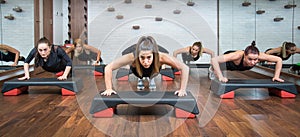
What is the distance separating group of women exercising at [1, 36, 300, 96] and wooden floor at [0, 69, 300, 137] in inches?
9.4

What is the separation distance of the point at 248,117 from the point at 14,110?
66.7 inches

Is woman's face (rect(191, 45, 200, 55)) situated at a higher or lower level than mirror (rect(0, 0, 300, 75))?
lower

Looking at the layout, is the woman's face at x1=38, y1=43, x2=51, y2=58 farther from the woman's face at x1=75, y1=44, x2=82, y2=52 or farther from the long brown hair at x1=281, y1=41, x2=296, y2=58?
the long brown hair at x1=281, y1=41, x2=296, y2=58

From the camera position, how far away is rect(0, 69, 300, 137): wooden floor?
167 cm

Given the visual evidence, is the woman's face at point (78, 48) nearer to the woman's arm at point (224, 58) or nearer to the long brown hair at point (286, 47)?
the woman's arm at point (224, 58)

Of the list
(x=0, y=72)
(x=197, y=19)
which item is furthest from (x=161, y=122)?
(x=197, y=19)

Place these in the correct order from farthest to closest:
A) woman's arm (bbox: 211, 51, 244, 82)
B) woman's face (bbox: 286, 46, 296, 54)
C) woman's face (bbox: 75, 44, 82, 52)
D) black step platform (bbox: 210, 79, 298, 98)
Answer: woman's face (bbox: 75, 44, 82, 52)
woman's face (bbox: 286, 46, 296, 54)
woman's arm (bbox: 211, 51, 244, 82)
black step platform (bbox: 210, 79, 298, 98)

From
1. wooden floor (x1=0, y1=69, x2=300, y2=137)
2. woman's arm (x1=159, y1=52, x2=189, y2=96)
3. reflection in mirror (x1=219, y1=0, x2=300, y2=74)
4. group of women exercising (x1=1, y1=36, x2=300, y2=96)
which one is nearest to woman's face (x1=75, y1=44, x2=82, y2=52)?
group of women exercising (x1=1, y1=36, x2=300, y2=96)

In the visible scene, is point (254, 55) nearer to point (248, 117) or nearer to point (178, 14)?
point (248, 117)

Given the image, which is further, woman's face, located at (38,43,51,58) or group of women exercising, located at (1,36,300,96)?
woman's face, located at (38,43,51,58)

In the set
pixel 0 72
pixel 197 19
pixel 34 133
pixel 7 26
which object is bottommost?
pixel 34 133

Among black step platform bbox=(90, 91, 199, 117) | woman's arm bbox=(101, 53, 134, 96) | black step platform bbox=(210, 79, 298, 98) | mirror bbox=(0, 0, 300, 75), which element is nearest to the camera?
black step platform bbox=(90, 91, 199, 117)

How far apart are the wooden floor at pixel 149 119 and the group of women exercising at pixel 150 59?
238 millimetres

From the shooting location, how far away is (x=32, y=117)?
1987mm
